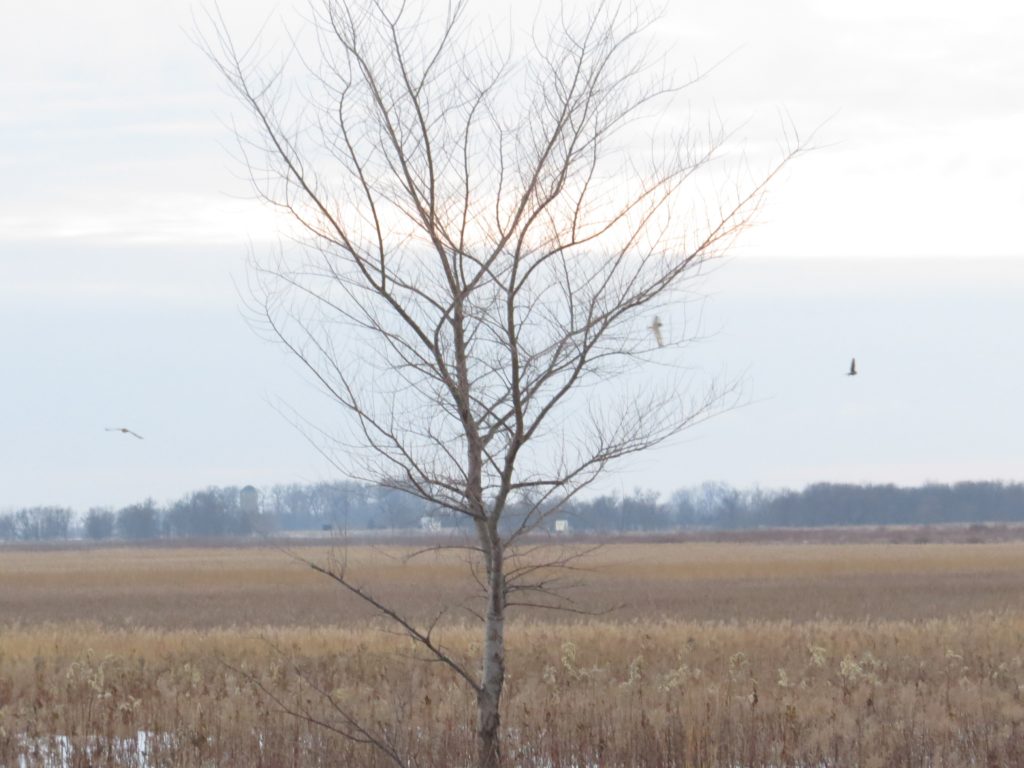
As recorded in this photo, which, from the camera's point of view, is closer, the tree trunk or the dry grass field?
the tree trunk

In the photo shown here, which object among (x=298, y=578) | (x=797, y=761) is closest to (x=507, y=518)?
(x=797, y=761)

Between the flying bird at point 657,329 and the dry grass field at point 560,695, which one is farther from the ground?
the flying bird at point 657,329

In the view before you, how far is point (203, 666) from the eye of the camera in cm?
1702

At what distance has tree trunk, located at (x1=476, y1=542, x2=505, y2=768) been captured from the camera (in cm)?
788

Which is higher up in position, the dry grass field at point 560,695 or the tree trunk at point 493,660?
the tree trunk at point 493,660

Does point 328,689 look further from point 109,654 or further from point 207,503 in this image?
point 207,503

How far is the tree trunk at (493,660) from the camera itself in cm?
788

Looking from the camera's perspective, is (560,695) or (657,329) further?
(560,695)

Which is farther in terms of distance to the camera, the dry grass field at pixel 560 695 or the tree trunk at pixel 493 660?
the dry grass field at pixel 560 695

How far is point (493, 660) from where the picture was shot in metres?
7.96

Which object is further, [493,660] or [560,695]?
[560,695]

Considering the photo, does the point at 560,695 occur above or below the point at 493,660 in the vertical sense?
below

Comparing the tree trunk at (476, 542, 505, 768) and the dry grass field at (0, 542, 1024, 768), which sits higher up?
the tree trunk at (476, 542, 505, 768)

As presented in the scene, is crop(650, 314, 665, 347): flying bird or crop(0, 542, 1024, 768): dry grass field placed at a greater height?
crop(650, 314, 665, 347): flying bird
